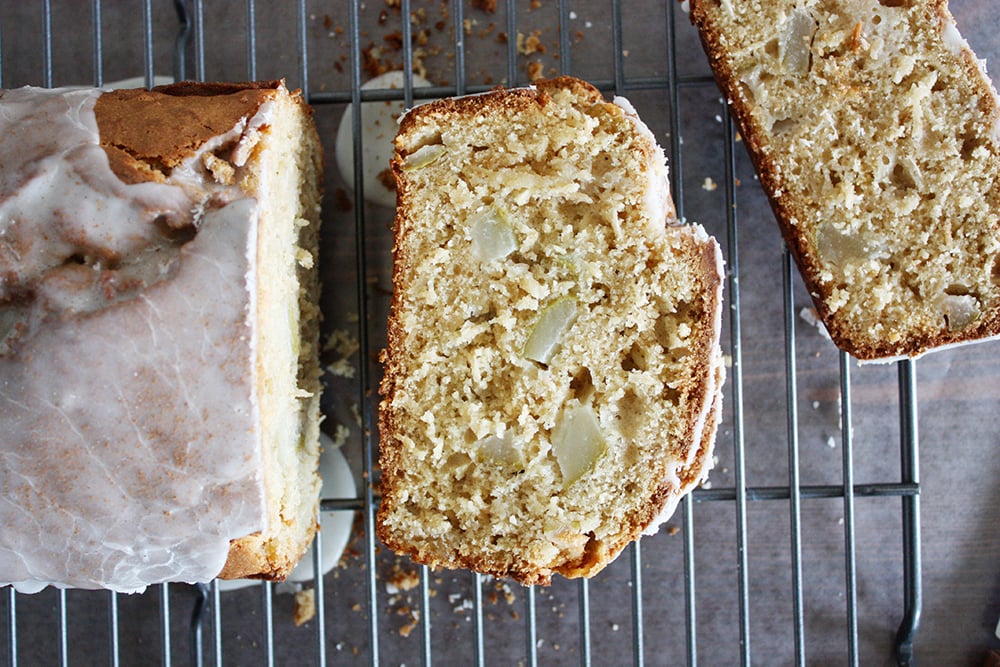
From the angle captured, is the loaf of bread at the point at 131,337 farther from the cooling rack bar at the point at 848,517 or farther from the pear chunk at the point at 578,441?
the cooling rack bar at the point at 848,517

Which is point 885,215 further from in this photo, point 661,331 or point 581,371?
point 581,371

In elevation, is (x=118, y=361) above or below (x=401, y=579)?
above

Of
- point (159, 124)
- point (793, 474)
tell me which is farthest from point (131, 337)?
point (793, 474)

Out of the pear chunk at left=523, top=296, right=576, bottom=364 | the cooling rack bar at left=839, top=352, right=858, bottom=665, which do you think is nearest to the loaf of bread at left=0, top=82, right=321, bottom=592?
the pear chunk at left=523, top=296, right=576, bottom=364

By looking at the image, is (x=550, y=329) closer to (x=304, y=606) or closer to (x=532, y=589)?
(x=532, y=589)

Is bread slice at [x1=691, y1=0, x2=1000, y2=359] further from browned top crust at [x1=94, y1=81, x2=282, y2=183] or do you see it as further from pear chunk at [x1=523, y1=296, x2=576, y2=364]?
browned top crust at [x1=94, y1=81, x2=282, y2=183]

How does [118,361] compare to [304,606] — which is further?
[304,606]

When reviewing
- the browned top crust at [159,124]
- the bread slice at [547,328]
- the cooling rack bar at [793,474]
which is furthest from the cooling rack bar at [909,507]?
the browned top crust at [159,124]
